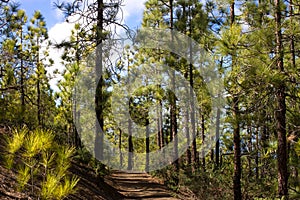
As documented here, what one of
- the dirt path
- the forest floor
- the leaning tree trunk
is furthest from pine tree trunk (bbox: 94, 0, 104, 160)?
the leaning tree trunk

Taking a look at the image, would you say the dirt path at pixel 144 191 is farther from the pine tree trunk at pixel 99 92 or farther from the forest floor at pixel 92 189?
the pine tree trunk at pixel 99 92

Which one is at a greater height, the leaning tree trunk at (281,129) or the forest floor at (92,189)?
the leaning tree trunk at (281,129)

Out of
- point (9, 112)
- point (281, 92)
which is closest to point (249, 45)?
point (281, 92)

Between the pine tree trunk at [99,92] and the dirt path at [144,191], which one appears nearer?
the pine tree trunk at [99,92]

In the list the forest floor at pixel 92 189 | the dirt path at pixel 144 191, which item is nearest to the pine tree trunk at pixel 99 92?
the forest floor at pixel 92 189

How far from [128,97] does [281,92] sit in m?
16.2

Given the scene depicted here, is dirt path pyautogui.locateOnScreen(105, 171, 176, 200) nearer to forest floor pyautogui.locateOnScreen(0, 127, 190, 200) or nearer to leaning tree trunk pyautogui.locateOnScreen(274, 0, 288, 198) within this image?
forest floor pyautogui.locateOnScreen(0, 127, 190, 200)

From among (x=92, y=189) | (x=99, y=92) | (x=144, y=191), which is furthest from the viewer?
(x=144, y=191)

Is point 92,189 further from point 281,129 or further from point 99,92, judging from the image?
point 281,129

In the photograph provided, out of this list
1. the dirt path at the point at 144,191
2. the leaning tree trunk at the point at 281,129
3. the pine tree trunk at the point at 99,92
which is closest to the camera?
the leaning tree trunk at the point at 281,129

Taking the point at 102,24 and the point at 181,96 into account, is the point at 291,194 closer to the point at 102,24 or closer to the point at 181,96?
the point at 102,24

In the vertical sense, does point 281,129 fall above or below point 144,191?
above

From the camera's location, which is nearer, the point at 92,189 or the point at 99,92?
the point at 92,189

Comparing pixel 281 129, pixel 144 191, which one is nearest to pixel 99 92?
pixel 144 191
